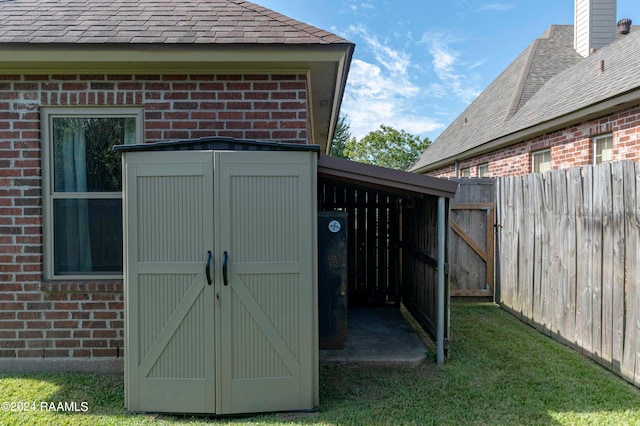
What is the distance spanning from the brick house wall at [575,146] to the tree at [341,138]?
1208 inches

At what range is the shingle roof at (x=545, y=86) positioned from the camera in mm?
7055

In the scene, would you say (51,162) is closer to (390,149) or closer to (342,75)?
(342,75)

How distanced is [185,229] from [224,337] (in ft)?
3.04

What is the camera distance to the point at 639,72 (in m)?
6.04

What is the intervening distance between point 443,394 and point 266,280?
194 cm

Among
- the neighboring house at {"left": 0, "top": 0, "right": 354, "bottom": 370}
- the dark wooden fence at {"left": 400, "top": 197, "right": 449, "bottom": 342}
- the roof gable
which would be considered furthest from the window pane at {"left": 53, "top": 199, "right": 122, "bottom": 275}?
the roof gable

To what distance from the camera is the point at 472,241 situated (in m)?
7.18

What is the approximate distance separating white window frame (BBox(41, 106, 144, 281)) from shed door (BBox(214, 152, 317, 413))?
60.6 inches

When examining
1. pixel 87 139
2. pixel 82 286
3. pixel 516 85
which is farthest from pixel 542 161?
pixel 82 286

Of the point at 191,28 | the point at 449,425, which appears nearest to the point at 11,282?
the point at 191,28

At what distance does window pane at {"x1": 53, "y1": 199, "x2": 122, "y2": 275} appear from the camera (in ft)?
13.7

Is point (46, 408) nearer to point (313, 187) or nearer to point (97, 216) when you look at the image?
point (97, 216)

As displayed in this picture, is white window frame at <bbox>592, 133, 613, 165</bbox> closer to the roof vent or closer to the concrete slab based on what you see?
the concrete slab

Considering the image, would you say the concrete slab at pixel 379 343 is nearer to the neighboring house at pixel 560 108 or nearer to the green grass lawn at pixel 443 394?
the green grass lawn at pixel 443 394
